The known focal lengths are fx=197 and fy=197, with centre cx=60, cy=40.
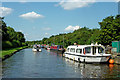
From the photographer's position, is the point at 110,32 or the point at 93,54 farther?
the point at 110,32

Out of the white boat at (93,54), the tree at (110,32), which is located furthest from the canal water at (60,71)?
the tree at (110,32)

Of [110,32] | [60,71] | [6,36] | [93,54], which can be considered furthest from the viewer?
[6,36]

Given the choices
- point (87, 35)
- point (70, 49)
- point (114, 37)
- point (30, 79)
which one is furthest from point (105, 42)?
point (30, 79)

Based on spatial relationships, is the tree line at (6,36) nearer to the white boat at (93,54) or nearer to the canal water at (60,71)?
the canal water at (60,71)

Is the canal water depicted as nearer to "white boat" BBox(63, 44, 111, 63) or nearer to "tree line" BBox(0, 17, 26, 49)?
"white boat" BBox(63, 44, 111, 63)

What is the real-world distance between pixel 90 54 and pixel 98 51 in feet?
5.39

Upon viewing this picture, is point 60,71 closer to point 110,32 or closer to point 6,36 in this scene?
point 110,32

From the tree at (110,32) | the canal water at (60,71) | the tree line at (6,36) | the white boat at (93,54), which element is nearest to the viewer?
the canal water at (60,71)

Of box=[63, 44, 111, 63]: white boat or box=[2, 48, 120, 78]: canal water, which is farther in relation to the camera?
box=[63, 44, 111, 63]: white boat

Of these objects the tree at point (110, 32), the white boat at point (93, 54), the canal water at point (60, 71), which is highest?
the tree at point (110, 32)

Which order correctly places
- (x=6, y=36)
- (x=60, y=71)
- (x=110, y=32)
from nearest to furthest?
(x=60, y=71), (x=110, y=32), (x=6, y=36)

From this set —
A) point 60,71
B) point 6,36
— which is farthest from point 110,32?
point 6,36

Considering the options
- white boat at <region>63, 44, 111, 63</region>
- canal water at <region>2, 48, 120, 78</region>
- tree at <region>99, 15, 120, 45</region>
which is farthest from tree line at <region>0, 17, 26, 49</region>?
white boat at <region>63, 44, 111, 63</region>

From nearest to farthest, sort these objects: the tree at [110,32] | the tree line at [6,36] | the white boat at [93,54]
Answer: the white boat at [93,54] → the tree at [110,32] → the tree line at [6,36]
